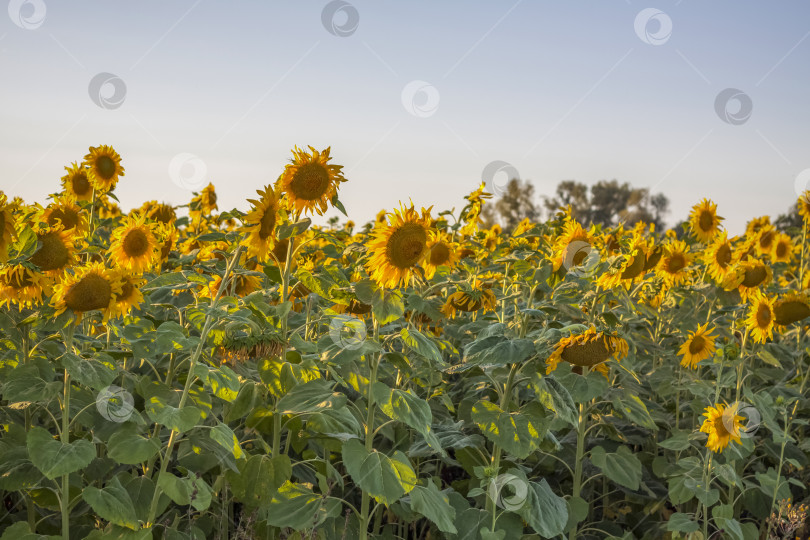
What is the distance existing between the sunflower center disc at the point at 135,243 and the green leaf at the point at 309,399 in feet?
4.93

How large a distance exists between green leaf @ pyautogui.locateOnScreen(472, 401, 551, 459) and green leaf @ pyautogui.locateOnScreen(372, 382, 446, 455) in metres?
0.34

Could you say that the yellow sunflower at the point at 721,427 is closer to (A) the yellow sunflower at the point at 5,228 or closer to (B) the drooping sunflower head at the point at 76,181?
(A) the yellow sunflower at the point at 5,228

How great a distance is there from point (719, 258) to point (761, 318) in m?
0.79

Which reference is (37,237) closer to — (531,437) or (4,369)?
(4,369)

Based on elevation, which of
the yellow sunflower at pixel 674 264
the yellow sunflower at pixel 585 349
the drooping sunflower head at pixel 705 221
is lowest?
the yellow sunflower at pixel 585 349

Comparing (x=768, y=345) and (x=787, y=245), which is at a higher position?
(x=787, y=245)

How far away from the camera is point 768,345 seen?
201 inches

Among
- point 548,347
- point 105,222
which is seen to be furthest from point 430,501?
point 105,222

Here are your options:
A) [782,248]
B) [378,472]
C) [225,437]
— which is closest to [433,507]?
[378,472]

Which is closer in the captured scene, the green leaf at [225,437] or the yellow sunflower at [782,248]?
the green leaf at [225,437]

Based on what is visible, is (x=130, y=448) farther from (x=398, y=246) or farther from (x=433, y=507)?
(x=398, y=246)

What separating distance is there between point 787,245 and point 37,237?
25.4ft

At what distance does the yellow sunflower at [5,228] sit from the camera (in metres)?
2.95

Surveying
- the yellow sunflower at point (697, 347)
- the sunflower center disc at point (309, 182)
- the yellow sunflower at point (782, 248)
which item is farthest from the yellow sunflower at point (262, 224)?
the yellow sunflower at point (782, 248)
